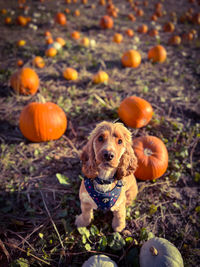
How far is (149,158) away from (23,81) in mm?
3801

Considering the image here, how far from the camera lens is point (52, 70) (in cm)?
596

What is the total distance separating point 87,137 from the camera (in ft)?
13.8

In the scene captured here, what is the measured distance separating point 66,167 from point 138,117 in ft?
6.60

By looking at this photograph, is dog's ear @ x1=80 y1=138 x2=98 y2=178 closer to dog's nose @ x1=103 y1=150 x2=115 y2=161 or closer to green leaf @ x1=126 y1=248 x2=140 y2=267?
dog's nose @ x1=103 y1=150 x2=115 y2=161

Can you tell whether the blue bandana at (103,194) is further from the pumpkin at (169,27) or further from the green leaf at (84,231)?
the pumpkin at (169,27)

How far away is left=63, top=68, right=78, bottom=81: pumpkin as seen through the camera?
549 cm

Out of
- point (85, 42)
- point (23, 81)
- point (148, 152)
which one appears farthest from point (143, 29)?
point (148, 152)

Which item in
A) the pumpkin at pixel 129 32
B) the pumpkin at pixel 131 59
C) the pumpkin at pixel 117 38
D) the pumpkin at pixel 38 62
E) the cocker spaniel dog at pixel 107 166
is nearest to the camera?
the cocker spaniel dog at pixel 107 166

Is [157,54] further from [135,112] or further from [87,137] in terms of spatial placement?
[87,137]

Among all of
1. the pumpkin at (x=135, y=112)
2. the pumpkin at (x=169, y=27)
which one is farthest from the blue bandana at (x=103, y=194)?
the pumpkin at (x=169, y=27)

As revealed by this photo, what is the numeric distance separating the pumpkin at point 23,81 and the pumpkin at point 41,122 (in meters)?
1.24

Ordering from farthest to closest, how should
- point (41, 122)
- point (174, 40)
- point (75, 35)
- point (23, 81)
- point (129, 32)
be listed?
1. point (129, 32)
2. point (174, 40)
3. point (75, 35)
4. point (23, 81)
5. point (41, 122)

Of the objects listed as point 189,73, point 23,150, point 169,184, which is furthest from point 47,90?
point 189,73

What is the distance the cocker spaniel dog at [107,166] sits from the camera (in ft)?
6.60
